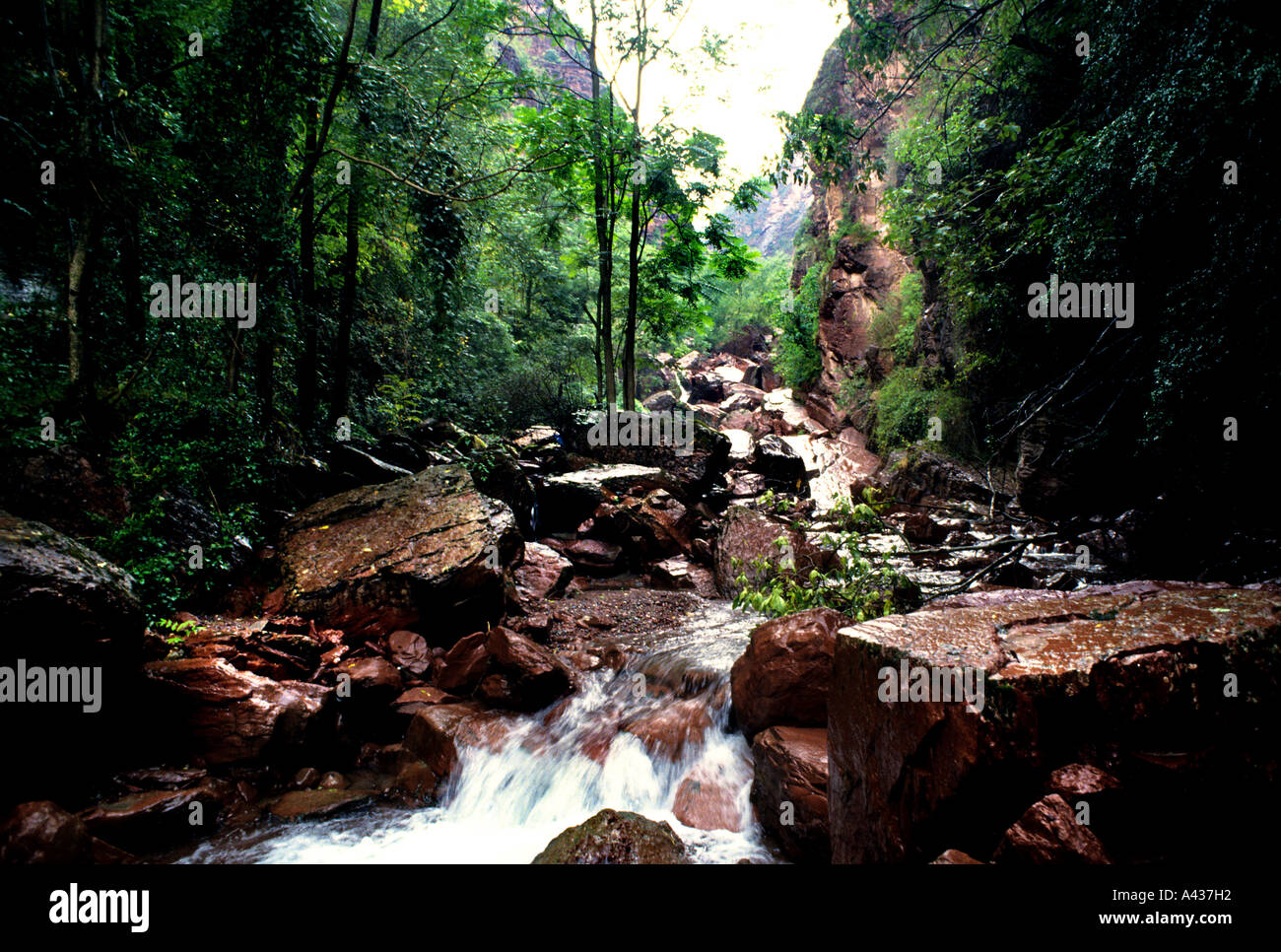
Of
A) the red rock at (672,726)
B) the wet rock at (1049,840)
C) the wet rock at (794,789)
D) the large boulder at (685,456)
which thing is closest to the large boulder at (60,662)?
the red rock at (672,726)

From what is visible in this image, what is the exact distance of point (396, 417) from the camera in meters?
11.3

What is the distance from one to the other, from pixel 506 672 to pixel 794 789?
9.78 ft

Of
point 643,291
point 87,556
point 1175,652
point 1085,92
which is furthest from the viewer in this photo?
point 643,291

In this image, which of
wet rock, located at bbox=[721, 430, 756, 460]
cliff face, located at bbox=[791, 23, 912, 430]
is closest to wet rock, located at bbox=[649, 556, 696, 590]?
wet rock, located at bbox=[721, 430, 756, 460]

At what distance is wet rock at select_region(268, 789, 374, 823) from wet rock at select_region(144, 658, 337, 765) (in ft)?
1.05

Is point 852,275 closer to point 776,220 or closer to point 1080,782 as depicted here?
point 1080,782

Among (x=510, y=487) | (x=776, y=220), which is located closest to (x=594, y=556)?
(x=510, y=487)

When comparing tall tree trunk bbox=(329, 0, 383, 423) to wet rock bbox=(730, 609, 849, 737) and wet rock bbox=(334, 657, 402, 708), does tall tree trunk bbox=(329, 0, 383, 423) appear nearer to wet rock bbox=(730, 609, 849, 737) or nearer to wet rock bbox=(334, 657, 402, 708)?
wet rock bbox=(334, 657, 402, 708)

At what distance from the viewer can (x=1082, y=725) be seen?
1.82 m

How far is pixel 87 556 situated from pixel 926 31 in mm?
14124

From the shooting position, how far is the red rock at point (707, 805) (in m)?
3.66

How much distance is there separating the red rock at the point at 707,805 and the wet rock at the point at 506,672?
166 centimetres

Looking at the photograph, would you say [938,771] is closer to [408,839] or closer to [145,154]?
[408,839]
